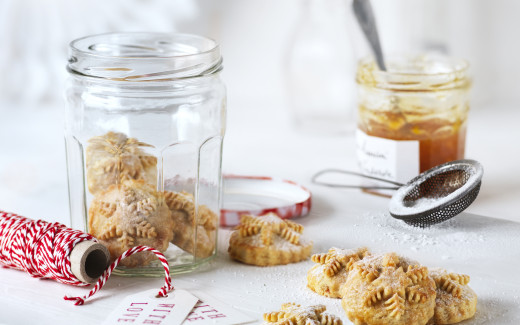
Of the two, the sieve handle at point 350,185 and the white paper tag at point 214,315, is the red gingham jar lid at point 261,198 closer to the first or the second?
the sieve handle at point 350,185

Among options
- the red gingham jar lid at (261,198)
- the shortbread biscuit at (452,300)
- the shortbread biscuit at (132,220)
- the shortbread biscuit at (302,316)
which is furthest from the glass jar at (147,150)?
the shortbread biscuit at (452,300)

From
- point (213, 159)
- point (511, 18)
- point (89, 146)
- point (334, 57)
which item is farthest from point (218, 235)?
point (511, 18)

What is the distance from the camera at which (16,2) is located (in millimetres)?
2053

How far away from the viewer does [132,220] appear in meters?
1.06

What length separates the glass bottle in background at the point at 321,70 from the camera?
6.44 ft

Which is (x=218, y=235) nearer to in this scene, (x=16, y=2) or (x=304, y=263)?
(x=304, y=263)

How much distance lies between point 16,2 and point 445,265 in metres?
1.41

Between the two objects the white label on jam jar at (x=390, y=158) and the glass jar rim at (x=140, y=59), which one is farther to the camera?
the white label on jam jar at (x=390, y=158)

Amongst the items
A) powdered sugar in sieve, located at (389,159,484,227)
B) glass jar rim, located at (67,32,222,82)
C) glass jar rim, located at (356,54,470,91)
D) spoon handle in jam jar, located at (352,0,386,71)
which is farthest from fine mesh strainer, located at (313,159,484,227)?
glass jar rim, located at (67,32,222,82)

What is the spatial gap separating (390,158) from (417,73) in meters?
0.16

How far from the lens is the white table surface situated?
1021mm

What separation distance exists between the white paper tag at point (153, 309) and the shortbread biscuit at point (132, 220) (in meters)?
0.07

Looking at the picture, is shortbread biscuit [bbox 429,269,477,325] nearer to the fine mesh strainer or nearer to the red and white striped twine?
the fine mesh strainer

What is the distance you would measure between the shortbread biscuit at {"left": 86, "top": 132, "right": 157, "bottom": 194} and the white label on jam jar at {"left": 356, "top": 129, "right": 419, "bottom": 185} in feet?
1.54
